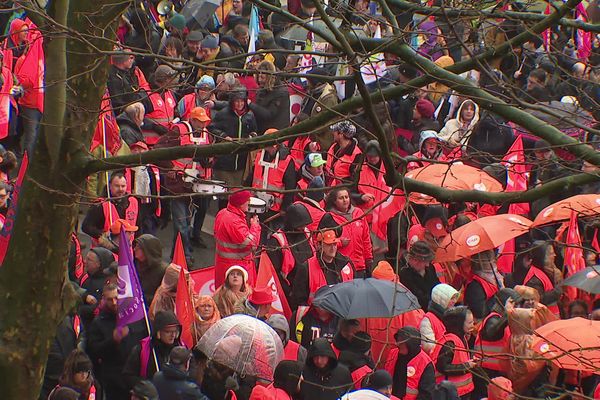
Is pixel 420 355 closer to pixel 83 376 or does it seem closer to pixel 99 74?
pixel 83 376

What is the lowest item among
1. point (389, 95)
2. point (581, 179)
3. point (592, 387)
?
point (592, 387)

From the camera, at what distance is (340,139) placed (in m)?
16.1

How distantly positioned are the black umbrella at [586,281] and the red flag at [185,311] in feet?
11.2

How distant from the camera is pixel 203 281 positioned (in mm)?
12648

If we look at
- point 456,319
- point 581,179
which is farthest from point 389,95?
point 456,319

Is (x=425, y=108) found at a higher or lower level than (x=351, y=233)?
higher

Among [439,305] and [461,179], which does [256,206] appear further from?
[439,305]

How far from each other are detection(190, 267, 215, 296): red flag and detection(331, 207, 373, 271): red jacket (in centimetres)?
170

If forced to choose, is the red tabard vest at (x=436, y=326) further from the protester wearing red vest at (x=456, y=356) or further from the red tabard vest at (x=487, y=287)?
the red tabard vest at (x=487, y=287)

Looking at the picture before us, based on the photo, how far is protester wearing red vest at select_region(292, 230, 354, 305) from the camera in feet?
42.1

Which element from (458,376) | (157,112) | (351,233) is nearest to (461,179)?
(351,233)

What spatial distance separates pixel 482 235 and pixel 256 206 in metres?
2.65

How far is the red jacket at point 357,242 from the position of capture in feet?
45.8

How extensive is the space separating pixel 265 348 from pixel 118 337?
47.9 inches
